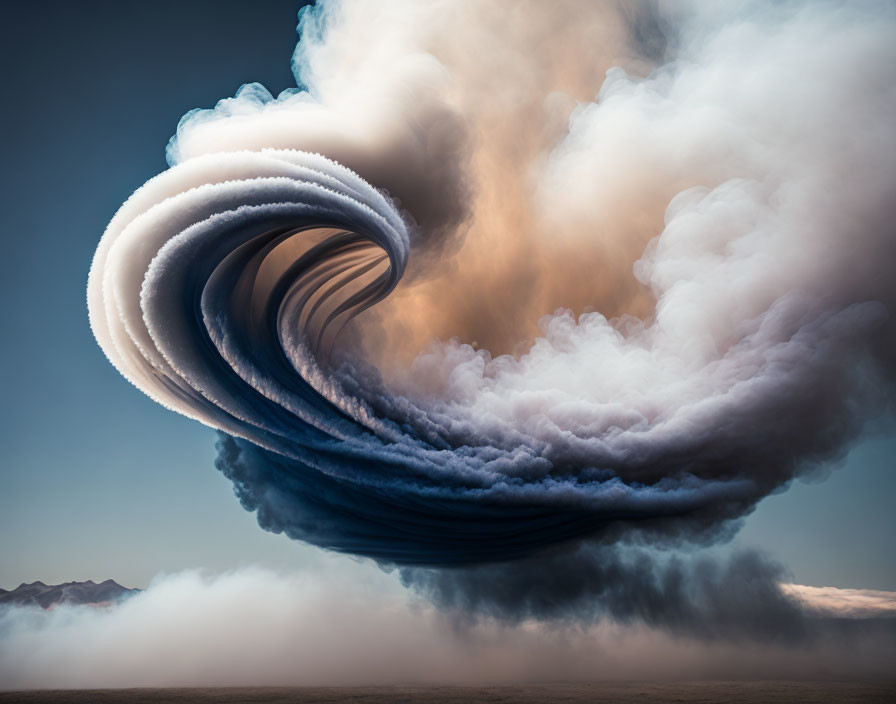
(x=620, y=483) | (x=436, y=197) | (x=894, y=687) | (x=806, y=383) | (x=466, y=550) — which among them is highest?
(x=436, y=197)

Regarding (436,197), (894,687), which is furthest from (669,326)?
(894,687)

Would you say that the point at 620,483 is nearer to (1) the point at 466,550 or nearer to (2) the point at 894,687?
(1) the point at 466,550

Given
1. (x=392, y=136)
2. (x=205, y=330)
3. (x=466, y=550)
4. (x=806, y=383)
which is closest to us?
(x=205, y=330)

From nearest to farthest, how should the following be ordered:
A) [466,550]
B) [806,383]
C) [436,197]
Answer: [436,197], [806,383], [466,550]

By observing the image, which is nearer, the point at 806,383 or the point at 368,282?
the point at 368,282

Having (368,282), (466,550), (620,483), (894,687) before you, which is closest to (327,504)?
(466,550)

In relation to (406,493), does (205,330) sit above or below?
above

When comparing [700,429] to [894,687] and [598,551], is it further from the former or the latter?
[894,687]
